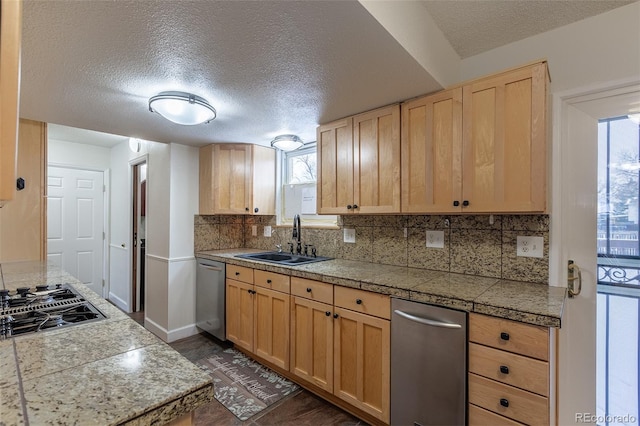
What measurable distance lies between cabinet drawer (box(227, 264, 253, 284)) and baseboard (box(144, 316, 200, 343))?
960mm

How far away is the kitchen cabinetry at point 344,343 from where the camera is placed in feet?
5.78

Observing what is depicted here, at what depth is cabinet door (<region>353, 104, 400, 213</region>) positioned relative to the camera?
206cm

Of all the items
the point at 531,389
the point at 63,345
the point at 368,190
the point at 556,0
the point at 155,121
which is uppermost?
the point at 556,0

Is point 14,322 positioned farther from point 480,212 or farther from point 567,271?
point 567,271

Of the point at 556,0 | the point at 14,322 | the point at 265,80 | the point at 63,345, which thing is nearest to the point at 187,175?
the point at 265,80

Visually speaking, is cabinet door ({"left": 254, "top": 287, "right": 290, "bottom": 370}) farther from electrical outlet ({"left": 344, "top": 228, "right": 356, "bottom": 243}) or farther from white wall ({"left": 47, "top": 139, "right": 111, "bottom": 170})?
white wall ({"left": 47, "top": 139, "right": 111, "bottom": 170})

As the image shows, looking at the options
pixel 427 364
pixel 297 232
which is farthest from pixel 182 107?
pixel 427 364

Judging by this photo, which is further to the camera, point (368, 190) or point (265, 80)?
point (368, 190)

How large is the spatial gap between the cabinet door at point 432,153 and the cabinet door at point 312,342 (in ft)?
3.17


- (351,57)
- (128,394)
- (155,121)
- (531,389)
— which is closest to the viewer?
(128,394)

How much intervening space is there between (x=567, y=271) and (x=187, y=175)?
3474mm

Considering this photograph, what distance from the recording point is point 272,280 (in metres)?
2.44

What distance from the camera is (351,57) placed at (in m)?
1.50

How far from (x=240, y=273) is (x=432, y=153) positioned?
6.44 ft
